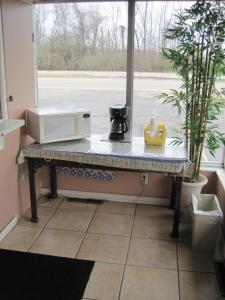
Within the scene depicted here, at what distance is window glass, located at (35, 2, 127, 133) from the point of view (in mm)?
3070

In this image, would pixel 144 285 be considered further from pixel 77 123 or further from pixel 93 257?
pixel 77 123

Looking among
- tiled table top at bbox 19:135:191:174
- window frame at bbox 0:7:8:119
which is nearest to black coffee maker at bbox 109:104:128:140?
tiled table top at bbox 19:135:191:174

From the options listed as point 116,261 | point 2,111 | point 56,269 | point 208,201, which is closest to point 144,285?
point 116,261

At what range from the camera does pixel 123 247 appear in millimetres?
2619

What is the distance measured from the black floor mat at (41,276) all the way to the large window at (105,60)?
142 cm

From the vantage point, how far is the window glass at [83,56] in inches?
121

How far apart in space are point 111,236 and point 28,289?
0.86 m

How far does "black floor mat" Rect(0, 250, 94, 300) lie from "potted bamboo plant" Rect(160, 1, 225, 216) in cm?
125

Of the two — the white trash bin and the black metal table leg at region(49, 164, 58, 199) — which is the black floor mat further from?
the black metal table leg at region(49, 164, 58, 199)

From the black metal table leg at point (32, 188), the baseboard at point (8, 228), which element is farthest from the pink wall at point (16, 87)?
the black metal table leg at point (32, 188)

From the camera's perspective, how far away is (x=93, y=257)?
2.48 m

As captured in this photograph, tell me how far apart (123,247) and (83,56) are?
73.0 inches

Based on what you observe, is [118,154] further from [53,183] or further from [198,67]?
[53,183]

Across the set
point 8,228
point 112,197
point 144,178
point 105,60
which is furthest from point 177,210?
point 105,60
